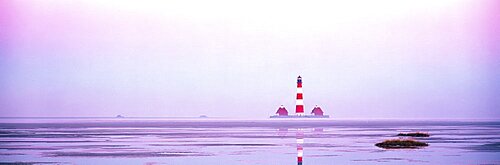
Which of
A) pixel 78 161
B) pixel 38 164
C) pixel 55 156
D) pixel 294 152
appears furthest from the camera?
pixel 294 152

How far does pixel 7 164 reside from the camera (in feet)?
106

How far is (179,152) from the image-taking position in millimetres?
41188

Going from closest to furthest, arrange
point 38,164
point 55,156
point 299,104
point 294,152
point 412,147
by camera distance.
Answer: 1. point 38,164
2. point 55,156
3. point 294,152
4. point 412,147
5. point 299,104

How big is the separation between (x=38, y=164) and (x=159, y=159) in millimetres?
5524

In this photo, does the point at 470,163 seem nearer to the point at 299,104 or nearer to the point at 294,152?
the point at 294,152

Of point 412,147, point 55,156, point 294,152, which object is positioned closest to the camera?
point 55,156

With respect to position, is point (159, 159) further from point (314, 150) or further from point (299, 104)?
point (299, 104)

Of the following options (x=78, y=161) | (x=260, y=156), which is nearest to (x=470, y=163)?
(x=260, y=156)

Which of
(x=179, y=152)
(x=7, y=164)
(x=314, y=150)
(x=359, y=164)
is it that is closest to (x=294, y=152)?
(x=314, y=150)

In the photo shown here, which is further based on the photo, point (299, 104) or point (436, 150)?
point (299, 104)

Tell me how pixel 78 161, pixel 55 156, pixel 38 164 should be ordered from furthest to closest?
pixel 55 156 < pixel 78 161 < pixel 38 164

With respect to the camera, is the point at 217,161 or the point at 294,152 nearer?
the point at 217,161

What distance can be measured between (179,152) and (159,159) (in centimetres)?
558

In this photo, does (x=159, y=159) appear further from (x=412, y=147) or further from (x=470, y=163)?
(x=412, y=147)
